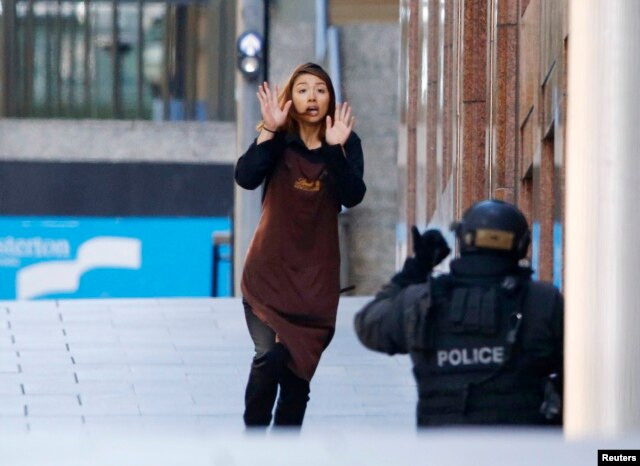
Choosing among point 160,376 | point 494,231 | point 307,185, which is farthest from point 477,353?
point 160,376

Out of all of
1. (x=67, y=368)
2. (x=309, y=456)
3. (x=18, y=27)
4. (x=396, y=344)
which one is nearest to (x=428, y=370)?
(x=396, y=344)

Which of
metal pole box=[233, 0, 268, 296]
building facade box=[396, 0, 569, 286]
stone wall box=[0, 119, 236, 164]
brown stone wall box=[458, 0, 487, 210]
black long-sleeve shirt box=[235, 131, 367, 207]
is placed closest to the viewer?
black long-sleeve shirt box=[235, 131, 367, 207]

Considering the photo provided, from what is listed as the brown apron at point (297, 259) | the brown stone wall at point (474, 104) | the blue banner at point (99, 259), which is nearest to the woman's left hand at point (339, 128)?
the brown apron at point (297, 259)

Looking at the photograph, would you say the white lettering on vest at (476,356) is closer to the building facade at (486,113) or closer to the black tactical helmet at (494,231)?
the black tactical helmet at (494,231)

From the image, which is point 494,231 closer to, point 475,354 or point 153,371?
point 475,354

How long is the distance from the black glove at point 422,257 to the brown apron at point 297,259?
4.83 feet

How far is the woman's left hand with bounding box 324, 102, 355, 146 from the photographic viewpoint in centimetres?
671

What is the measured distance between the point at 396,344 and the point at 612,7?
117cm

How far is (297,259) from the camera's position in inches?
270

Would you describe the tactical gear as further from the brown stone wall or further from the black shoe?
the brown stone wall

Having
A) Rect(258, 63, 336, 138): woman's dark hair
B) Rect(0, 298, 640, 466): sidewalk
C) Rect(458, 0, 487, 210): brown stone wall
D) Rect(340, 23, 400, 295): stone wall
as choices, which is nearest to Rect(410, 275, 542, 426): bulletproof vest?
Rect(0, 298, 640, 466): sidewalk

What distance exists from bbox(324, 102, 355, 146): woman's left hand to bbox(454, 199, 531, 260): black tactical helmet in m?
1.62

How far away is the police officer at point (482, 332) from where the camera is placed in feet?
16.2

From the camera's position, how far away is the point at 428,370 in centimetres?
501
